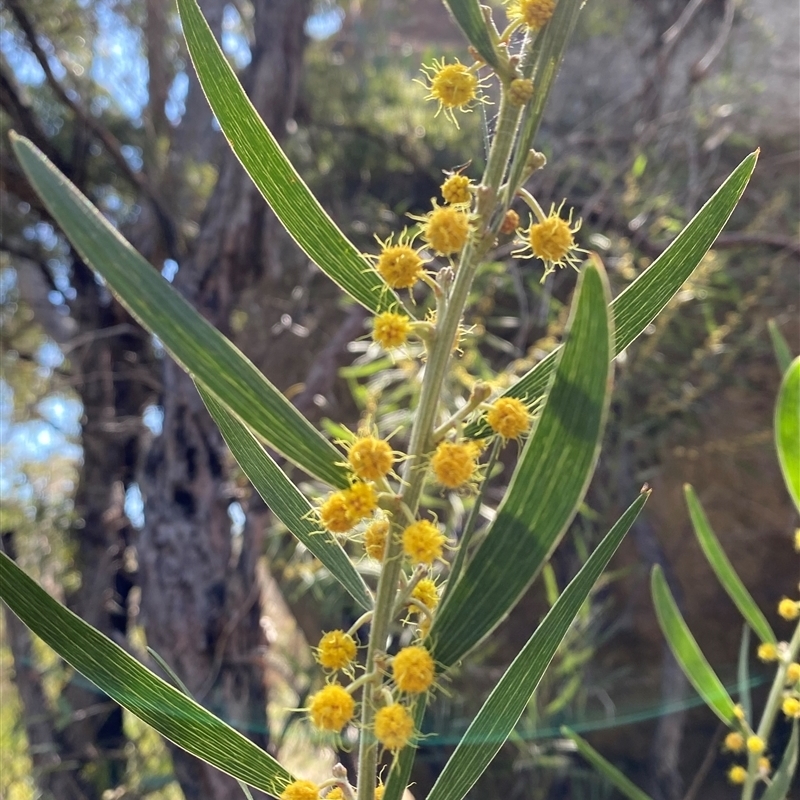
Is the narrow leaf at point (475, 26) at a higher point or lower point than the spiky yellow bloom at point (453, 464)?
higher

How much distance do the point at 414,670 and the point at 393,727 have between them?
24 millimetres

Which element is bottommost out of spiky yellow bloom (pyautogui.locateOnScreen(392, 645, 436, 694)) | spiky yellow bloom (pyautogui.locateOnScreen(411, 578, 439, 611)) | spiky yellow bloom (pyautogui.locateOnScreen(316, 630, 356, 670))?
spiky yellow bloom (pyautogui.locateOnScreen(392, 645, 436, 694))

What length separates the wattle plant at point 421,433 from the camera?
0.74 feet

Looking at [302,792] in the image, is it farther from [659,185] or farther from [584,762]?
[659,185]

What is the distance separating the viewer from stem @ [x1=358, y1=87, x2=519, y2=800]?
0.87 ft

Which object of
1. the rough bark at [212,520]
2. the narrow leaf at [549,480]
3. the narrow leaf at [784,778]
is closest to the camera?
the narrow leaf at [549,480]

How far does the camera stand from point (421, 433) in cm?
27

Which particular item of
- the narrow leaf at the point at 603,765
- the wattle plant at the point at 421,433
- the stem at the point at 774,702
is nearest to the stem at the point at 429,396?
the wattle plant at the point at 421,433

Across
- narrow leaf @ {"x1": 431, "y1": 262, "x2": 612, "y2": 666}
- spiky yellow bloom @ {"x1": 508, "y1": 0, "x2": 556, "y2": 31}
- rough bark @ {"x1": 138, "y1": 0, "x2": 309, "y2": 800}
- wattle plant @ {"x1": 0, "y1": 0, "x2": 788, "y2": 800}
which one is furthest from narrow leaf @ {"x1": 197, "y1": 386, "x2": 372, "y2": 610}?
rough bark @ {"x1": 138, "y1": 0, "x2": 309, "y2": 800}

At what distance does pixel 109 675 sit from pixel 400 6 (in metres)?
2.76

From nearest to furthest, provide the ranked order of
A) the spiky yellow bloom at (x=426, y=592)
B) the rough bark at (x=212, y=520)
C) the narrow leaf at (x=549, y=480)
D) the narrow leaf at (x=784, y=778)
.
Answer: the narrow leaf at (x=549, y=480), the spiky yellow bloom at (x=426, y=592), the narrow leaf at (x=784, y=778), the rough bark at (x=212, y=520)

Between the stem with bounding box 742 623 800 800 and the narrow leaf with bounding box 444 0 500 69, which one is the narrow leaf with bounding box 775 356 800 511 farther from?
the narrow leaf with bounding box 444 0 500 69

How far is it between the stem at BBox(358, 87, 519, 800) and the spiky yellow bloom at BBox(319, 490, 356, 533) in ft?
0.06

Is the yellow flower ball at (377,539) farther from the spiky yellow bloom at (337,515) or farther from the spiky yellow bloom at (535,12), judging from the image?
the spiky yellow bloom at (535,12)
